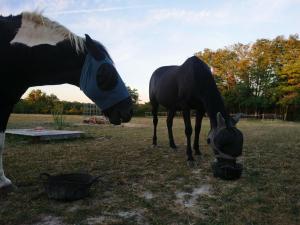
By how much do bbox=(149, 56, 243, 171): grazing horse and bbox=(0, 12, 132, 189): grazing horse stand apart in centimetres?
125

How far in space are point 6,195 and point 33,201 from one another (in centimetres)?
41

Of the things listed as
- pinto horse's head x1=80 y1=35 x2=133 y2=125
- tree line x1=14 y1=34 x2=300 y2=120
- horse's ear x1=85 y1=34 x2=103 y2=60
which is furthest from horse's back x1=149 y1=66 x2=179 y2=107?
tree line x1=14 y1=34 x2=300 y2=120

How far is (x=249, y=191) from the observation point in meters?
3.61

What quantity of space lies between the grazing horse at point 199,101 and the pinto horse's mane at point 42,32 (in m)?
1.95

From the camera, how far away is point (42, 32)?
3201 millimetres

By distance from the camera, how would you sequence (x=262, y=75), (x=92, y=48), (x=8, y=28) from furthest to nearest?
(x=262, y=75) < (x=8, y=28) < (x=92, y=48)

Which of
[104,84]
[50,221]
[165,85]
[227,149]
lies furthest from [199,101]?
[50,221]

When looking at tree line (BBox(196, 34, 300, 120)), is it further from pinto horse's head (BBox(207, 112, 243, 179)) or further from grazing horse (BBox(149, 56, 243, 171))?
pinto horse's head (BBox(207, 112, 243, 179))

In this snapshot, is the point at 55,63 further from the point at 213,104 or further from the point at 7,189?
the point at 213,104

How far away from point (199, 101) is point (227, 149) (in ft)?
5.74

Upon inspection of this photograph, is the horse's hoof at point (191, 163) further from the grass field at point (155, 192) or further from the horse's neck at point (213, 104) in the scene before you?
the horse's neck at point (213, 104)

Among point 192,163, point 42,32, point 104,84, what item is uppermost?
point 42,32

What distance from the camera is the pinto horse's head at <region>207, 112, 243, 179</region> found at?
3572 mm

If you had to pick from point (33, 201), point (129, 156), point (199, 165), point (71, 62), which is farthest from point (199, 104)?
point (33, 201)
